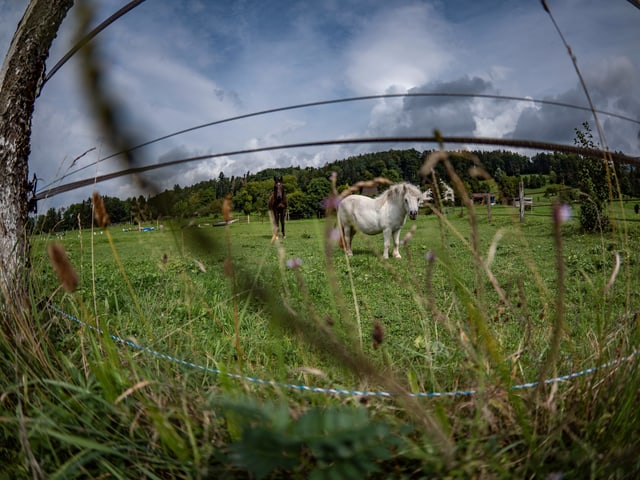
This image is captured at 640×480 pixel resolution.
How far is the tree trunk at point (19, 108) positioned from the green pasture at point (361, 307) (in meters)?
0.21

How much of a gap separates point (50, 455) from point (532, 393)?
37.6 inches

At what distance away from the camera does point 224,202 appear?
78cm

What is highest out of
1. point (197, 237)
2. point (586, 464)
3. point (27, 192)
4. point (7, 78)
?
point (7, 78)

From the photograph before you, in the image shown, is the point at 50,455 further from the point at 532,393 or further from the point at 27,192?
the point at 27,192

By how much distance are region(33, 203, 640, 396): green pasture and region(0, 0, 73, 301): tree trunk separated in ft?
0.68

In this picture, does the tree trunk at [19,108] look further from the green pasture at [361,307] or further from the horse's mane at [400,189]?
the horse's mane at [400,189]

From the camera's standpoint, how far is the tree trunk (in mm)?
1396

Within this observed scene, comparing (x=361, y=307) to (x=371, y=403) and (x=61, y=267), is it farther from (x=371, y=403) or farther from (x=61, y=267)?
(x=61, y=267)

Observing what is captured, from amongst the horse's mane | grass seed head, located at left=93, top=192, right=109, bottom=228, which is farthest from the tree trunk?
the horse's mane

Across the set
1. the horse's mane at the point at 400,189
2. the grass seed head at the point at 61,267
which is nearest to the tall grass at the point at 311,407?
the grass seed head at the point at 61,267

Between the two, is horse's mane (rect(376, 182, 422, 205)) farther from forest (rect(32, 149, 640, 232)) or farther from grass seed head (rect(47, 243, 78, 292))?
grass seed head (rect(47, 243, 78, 292))

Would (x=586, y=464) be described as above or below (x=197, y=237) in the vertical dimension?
below

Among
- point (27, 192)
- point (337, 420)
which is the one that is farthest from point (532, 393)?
point (27, 192)

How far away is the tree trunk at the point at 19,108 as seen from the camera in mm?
1396
